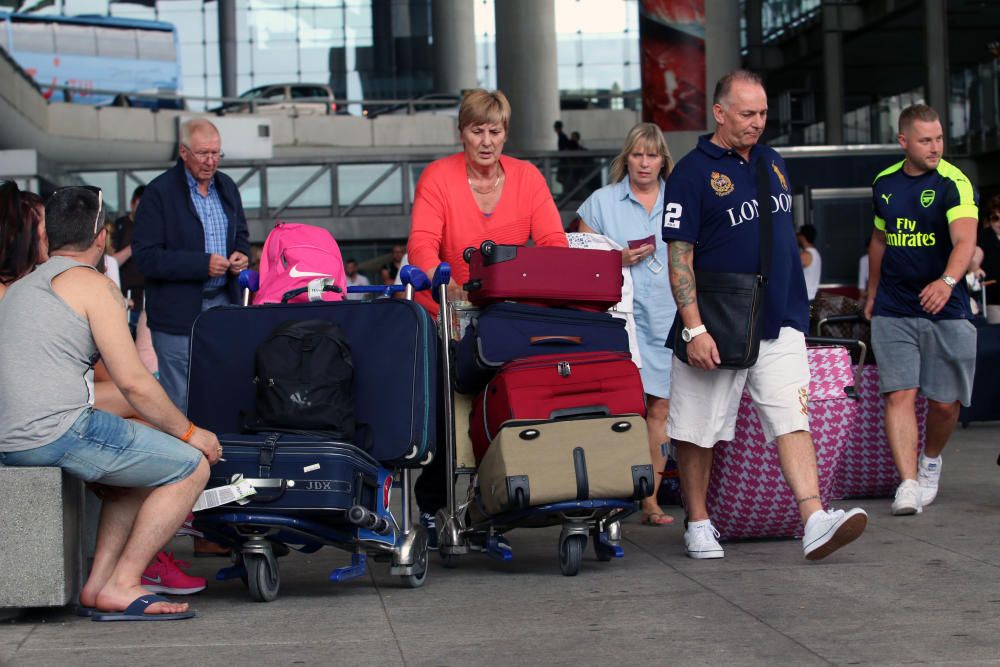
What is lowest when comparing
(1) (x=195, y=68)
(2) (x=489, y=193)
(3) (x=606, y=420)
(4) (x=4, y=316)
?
(3) (x=606, y=420)

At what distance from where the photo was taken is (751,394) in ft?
19.3

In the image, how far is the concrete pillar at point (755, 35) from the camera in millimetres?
42750

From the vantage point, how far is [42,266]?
4.85 metres

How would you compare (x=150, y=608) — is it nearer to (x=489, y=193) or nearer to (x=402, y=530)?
(x=402, y=530)

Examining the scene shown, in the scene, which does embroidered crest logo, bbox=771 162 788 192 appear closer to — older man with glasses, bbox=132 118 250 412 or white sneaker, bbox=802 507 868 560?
white sneaker, bbox=802 507 868 560

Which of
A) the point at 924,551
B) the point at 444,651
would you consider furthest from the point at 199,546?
the point at 924,551

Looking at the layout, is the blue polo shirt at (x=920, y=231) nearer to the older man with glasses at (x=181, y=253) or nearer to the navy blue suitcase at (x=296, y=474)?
the older man with glasses at (x=181, y=253)

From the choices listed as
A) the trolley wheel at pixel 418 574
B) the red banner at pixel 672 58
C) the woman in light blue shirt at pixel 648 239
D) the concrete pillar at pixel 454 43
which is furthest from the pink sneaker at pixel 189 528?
the concrete pillar at pixel 454 43

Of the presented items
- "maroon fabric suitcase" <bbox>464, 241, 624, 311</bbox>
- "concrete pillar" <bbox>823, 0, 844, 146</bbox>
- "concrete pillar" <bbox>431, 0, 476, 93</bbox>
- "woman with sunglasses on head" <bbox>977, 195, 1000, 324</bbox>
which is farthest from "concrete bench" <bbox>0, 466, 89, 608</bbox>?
"concrete pillar" <bbox>431, 0, 476, 93</bbox>

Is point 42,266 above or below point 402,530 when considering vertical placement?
above

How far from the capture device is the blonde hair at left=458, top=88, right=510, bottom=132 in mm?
5961

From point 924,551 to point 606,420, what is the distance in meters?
1.46

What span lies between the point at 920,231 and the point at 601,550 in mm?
2446

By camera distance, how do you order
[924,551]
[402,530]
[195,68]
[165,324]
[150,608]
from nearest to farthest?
[150,608] → [402,530] → [924,551] → [165,324] → [195,68]
